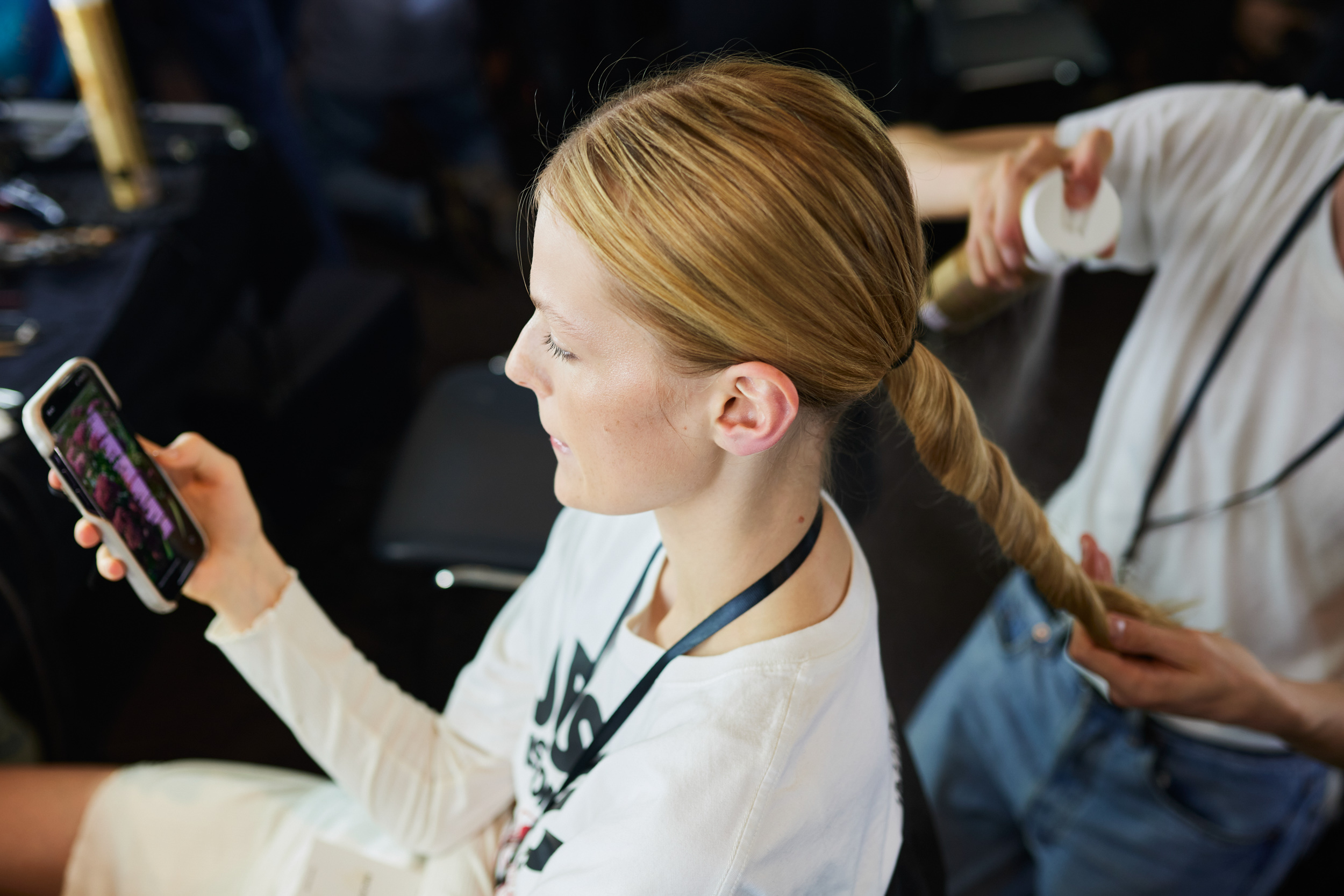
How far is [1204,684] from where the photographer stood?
679 millimetres

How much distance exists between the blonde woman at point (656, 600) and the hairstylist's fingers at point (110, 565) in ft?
0.25

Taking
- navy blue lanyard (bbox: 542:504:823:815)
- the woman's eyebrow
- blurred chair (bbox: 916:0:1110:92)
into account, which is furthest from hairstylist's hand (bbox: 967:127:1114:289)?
blurred chair (bbox: 916:0:1110:92)

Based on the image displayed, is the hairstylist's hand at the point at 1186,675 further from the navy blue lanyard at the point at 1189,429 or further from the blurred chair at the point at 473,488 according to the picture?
the blurred chair at the point at 473,488

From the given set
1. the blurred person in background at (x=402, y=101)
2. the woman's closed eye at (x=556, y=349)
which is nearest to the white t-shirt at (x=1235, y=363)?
the woman's closed eye at (x=556, y=349)

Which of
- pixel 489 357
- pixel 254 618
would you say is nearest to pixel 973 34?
pixel 489 357

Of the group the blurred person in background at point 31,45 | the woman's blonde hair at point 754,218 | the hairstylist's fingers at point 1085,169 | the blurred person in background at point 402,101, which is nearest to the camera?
the woman's blonde hair at point 754,218

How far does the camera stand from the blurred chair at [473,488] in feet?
3.67

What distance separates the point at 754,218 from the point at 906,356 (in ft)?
0.52

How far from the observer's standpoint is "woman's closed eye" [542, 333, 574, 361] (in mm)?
579

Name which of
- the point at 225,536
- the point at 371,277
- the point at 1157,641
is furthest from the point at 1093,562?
the point at 371,277

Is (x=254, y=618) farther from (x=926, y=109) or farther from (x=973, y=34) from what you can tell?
(x=973, y=34)

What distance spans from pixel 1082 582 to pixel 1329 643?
0.97 ft

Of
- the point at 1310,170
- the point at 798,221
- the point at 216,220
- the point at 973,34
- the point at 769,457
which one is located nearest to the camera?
the point at 798,221

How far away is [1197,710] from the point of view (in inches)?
27.5
